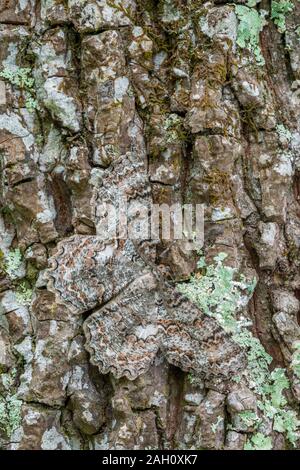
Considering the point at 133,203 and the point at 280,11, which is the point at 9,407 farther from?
the point at 280,11

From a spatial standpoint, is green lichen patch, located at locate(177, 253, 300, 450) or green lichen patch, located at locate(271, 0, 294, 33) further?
green lichen patch, located at locate(271, 0, 294, 33)

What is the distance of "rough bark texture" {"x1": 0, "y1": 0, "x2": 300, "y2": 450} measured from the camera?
2229 millimetres

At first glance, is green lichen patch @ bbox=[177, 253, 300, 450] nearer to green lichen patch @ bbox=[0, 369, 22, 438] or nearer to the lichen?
green lichen patch @ bbox=[0, 369, 22, 438]

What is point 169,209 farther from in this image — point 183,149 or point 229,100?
point 229,100

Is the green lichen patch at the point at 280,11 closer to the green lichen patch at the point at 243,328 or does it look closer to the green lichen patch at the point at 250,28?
the green lichen patch at the point at 250,28

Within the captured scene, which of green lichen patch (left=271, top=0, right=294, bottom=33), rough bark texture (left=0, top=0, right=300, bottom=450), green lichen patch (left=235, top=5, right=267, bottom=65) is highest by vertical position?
green lichen patch (left=271, top=0, right=294, bottom=33)

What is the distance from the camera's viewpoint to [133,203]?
2.31 m

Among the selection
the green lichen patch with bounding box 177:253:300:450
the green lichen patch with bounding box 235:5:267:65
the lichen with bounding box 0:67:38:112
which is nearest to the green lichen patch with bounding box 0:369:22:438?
the green lichen patch with bounding box 177:253:300:450

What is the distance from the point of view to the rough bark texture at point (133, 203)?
2229 millimetres

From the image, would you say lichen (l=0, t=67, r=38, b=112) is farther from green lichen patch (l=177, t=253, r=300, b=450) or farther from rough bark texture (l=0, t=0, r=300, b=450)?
green lichen patch (l=177, t=253, r=300, b=450)

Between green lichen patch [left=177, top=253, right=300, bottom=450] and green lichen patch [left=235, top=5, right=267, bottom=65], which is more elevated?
green lichen patch [left=235, top=5, right=267, bottom=65]

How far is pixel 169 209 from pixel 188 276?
0.83 feet

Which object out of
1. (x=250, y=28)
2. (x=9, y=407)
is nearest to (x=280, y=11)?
(x=250, y=28)

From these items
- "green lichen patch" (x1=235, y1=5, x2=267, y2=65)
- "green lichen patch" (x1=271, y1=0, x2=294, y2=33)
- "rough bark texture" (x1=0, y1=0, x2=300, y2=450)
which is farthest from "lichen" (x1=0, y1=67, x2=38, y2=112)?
"green lichen patch" (x1=271, y1=0, x2=294, y2=33)
